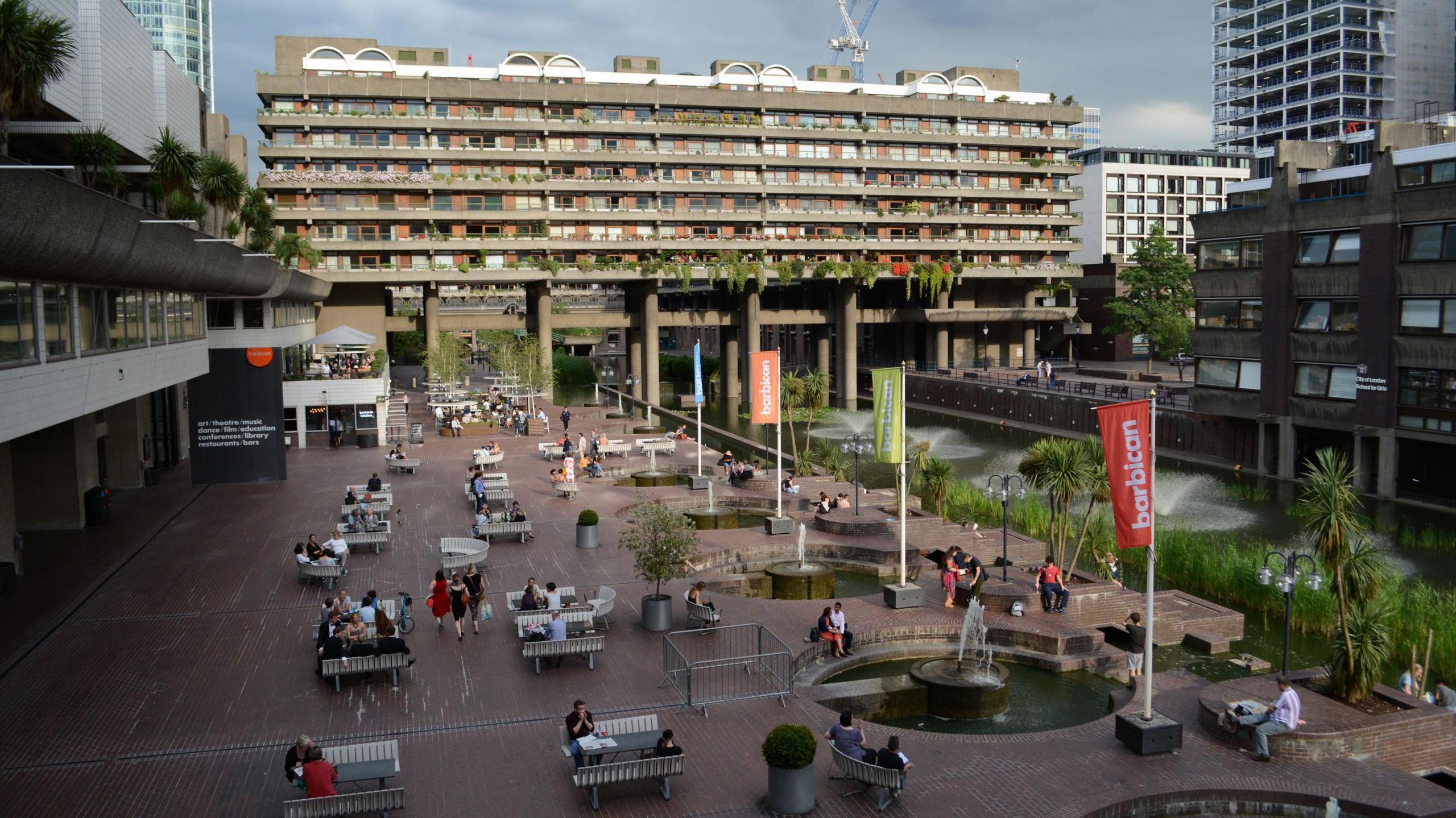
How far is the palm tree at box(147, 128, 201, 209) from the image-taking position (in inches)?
1452

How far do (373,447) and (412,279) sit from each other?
27168mm

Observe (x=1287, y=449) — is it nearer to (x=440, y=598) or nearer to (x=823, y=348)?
(x=440, y=598)

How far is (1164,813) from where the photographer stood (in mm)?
15141

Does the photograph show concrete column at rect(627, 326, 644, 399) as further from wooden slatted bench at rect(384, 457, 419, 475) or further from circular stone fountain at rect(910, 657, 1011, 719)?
circular stone fountain at rect(910, 657, 1011, 719)

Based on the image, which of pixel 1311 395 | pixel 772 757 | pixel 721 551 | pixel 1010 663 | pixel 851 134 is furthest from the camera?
pixel 851 134

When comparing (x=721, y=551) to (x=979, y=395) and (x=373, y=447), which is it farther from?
(x=979, y=395)

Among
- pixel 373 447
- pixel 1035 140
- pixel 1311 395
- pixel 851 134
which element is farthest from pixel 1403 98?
pixel 373 447

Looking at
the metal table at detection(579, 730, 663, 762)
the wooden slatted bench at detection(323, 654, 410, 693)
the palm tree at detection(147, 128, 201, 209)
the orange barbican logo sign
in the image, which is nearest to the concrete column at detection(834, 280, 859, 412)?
the orange barbican logo sign

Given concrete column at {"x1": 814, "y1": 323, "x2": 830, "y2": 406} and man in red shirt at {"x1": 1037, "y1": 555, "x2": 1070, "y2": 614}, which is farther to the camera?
concrete column at {"x1": 814, "y1": 323, "x2": 830, "y2": 406}

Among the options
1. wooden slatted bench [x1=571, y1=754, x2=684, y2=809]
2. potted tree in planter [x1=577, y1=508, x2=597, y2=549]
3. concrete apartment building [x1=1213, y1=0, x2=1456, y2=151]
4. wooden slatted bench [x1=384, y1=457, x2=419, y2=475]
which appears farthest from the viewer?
concrete apartment building [x1=1213, y1=0, x2=1456, y2=151]

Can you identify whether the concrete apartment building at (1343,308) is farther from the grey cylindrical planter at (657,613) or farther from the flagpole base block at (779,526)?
the grey cylindrical planter at (657,613)

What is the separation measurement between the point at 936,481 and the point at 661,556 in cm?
1794

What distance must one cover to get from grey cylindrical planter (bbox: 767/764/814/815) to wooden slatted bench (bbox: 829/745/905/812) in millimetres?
687

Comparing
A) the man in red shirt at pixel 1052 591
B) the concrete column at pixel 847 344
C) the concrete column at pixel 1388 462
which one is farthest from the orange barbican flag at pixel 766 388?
the concrete column at pixel 847 344
